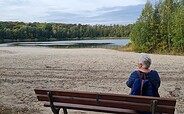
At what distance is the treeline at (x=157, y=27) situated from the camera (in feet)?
156

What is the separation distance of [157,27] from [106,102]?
152 ft

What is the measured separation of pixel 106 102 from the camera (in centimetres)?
517

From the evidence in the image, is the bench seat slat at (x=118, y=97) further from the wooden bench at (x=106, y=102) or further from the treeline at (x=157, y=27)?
the treeline at (x=157, y=27)

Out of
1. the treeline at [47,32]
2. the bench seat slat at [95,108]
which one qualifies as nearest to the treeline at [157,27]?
the bench seat slat at [95,108]

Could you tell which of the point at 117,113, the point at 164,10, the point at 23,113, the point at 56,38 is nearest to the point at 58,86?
the point at 23,113

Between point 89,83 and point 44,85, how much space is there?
1.94 m

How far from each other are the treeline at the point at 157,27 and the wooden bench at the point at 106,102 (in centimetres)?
4191

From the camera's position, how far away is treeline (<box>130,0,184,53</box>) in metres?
47.6

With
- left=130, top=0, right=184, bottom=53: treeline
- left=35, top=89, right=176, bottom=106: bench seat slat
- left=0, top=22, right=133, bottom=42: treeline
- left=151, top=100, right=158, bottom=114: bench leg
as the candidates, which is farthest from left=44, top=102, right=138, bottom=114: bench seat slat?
left=0, top=22, right=133, bottom=42: treeline

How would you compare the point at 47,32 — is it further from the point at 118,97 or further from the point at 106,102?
the point at 118,97

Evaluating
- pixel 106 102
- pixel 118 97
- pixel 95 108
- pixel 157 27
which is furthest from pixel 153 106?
pixel 157 27

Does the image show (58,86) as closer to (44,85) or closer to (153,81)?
(44,85)

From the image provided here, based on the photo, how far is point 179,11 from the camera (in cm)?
4522

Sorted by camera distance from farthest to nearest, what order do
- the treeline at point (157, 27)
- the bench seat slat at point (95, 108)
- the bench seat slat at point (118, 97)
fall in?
1. the treeline at point (157, 27)
2. the bench seat slat at point (95, 108)
3. the bench seat slat at point (118, 97)
